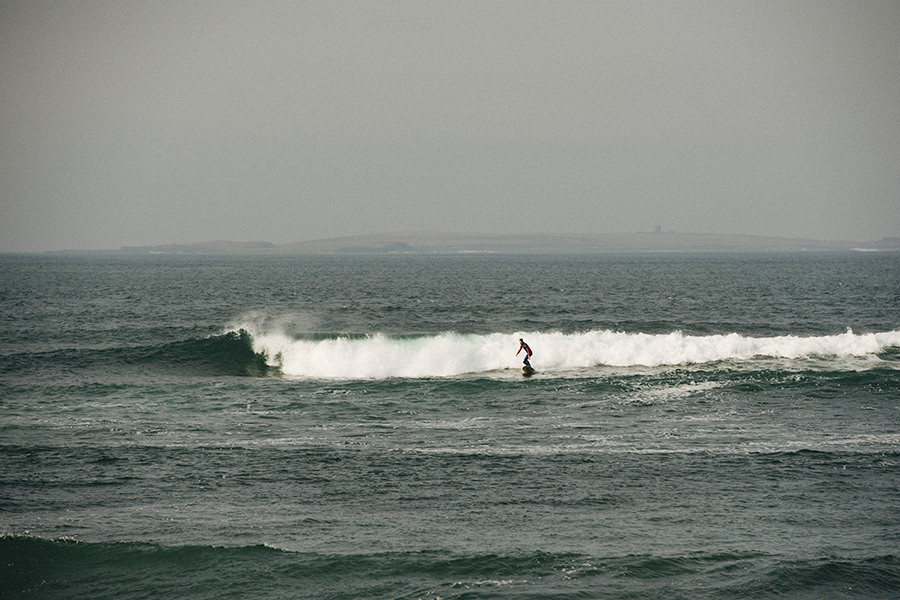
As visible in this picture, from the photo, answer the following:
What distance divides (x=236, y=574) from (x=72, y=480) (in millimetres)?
6923

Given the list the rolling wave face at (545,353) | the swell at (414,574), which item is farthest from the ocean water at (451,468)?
the rolling wave face at (545,353)

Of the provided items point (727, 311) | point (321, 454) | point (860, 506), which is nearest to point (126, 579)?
point (321, 454)

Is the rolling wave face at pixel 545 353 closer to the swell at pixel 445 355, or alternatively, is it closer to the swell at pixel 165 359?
the swell at pixel 445 355

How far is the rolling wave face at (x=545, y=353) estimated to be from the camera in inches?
1389

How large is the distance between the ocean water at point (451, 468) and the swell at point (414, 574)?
0.16 feet

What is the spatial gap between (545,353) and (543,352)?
0.50 feet

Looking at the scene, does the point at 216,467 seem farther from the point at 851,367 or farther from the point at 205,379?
the point at 851,367

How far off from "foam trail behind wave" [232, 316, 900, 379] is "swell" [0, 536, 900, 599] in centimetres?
2055

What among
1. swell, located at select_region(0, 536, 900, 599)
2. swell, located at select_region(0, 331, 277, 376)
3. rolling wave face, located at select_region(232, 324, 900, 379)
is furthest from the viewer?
rolling wave face, located at select_region(232, 324, 900, 379)

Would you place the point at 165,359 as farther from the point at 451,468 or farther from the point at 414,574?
the point at 414,574

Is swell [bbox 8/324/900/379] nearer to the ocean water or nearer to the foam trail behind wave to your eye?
the foam trail behind wave

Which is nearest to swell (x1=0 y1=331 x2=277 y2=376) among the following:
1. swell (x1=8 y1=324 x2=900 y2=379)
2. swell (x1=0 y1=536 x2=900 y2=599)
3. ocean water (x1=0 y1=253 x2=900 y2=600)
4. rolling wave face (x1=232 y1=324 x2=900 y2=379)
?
swell (x1=8 y1=324 x2=900 y2=379)

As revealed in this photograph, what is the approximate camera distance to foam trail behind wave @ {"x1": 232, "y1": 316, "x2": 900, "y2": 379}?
3531 centimetres

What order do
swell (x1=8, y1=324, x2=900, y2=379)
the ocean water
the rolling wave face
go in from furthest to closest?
the rolling wave face
swell (x1=8, y1=324, x2=900, y2=379)
the ocean water
